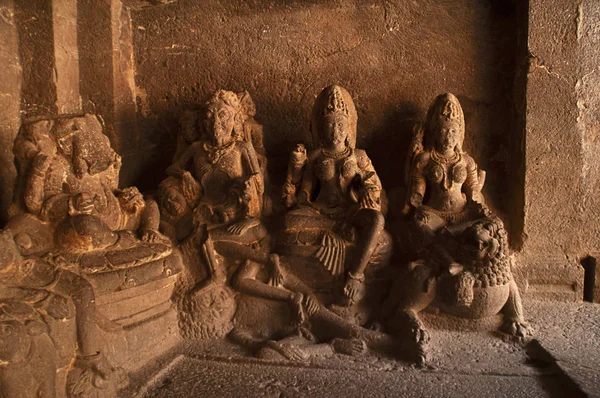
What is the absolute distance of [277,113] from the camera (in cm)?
525

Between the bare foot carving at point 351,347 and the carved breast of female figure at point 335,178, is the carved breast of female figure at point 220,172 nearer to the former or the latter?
the carved breast of female figure at point 335,178

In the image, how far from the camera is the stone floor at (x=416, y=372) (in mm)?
3199

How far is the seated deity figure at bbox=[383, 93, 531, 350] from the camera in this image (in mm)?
3650

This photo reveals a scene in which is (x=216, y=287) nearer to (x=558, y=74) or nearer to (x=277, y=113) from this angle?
(x=277, y=113)

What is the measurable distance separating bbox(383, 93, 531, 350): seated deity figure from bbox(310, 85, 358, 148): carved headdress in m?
0.65

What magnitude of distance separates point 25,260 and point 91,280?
41 cm

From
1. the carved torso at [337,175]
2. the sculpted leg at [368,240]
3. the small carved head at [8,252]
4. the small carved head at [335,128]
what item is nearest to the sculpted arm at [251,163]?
the carved torso at [337,175]

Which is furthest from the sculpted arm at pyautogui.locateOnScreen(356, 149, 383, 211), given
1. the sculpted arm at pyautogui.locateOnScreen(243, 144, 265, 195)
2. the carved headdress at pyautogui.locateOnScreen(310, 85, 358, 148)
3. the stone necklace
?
the sculpted arm at pyautogui.locateOnScreen(243, 144, 265, 195)

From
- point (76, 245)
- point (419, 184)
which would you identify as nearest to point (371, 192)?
point (419, 184)

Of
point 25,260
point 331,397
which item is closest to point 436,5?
point 331,397

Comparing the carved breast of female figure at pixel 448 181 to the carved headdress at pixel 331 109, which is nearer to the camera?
the carved breast of female figure at pixel 448 181

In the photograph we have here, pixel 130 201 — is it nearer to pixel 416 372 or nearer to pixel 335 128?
pixel 335 128

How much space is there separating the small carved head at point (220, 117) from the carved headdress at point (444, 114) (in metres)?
1.70

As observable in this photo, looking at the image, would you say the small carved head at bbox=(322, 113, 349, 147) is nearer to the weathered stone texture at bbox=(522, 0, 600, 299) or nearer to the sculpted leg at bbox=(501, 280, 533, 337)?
the weathered stone texture at bbox=(522, 0, 600, 299)
